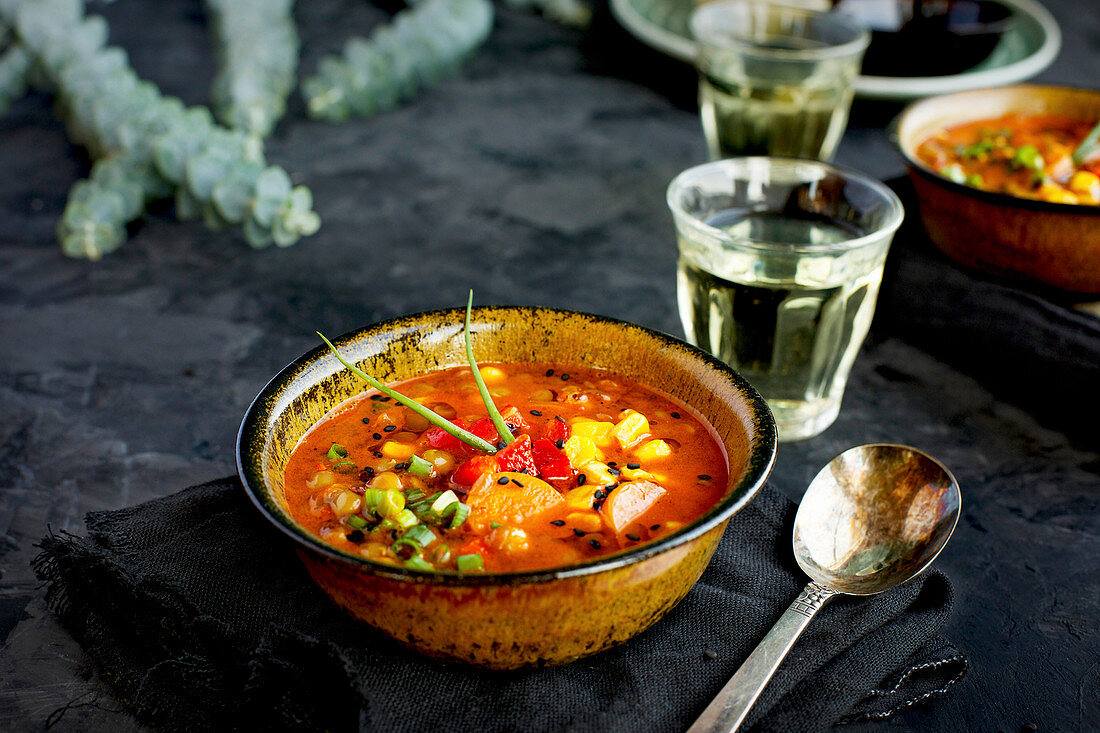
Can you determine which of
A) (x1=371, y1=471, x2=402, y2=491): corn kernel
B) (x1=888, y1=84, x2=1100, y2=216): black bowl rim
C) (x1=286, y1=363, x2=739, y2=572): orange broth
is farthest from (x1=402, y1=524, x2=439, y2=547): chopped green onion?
(x1=888, y1=84, x2=1100, y2=216): black bowl rim

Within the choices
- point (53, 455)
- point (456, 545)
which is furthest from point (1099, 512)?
point (53, 455)

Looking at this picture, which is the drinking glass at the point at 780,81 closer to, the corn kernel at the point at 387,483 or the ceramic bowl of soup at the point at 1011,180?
the ceramic bowl of soup at the point at 1011,180

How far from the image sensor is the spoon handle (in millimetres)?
1433

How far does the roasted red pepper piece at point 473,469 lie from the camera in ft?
5.35

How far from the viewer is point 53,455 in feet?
7.27

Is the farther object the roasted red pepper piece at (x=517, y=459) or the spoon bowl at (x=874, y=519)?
the spoon bowl at (x=874, y=519)

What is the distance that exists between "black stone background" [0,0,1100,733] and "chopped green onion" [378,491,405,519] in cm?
51

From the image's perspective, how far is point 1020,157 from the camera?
8.69 ft

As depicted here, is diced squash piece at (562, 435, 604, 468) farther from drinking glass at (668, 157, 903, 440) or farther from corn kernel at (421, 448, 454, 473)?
drinking glass at (668, 157, 903, 440)

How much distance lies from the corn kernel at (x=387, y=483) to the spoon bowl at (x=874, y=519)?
30.2 inches

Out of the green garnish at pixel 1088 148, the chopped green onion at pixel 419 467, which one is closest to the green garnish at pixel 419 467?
the chopped green onion at pixel 419 467

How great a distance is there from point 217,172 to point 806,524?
2174 mm

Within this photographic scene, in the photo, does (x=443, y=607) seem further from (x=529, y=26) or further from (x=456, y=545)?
(x=529, y=26)

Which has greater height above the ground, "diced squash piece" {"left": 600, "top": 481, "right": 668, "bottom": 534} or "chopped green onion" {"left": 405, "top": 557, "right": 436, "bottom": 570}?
"chopped green onion" {"left": 405, "top": 557, "right": 436, "bottom": 570}
